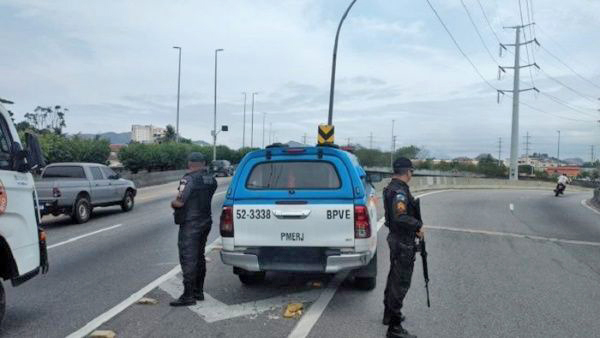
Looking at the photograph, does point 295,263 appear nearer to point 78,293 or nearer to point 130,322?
point 130,322

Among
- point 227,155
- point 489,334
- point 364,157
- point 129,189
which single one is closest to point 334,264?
point 489,334

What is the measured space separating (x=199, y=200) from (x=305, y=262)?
1479mm

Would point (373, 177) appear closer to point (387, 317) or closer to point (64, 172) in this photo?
point (387, 317)

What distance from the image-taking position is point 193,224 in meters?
6.68

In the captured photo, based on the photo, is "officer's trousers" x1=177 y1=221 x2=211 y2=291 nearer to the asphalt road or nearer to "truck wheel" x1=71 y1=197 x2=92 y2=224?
the asphalt road

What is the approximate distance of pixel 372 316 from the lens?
6.11 metres

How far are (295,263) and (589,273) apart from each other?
205 inches

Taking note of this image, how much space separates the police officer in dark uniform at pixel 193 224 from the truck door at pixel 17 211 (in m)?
1.55

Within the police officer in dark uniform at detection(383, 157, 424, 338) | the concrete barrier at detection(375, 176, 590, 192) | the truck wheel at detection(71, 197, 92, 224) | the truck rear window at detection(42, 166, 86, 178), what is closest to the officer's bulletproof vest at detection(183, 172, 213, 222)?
the police officer in dark uniform at detection(383, 157, 424, 338)

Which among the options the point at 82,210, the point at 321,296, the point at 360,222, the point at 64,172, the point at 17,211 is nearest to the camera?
the point at 17,211

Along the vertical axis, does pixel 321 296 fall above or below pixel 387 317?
below

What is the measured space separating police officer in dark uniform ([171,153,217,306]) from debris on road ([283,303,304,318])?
3.71ft

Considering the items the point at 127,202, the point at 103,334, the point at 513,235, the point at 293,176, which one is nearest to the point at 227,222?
the point at 293,176

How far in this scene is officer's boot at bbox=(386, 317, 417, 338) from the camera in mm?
5336
